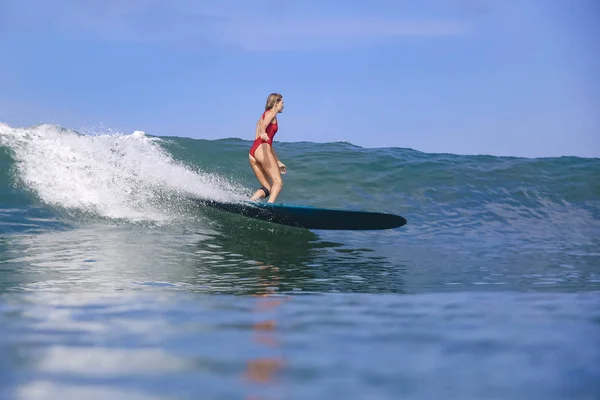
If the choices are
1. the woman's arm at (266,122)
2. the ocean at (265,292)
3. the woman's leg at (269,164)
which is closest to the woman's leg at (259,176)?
the woman's leg at (269,164)

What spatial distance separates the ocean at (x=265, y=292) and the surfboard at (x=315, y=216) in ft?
0.83

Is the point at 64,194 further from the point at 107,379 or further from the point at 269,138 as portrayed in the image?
the point at 107,379

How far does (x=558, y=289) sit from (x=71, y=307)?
3.78 m

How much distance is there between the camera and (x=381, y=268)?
6910mm

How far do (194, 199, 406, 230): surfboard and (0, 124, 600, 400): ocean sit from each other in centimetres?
A: 25

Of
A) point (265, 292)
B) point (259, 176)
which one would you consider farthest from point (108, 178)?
point (265, 292)

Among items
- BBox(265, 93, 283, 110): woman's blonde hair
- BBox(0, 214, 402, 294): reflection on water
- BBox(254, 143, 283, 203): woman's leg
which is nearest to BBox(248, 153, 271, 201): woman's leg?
BBox(254, 143, 283, 203): woman's leg

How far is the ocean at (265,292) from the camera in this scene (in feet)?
8.39

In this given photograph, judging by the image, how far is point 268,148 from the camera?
9.50 meters

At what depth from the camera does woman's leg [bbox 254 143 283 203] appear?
9508 mm

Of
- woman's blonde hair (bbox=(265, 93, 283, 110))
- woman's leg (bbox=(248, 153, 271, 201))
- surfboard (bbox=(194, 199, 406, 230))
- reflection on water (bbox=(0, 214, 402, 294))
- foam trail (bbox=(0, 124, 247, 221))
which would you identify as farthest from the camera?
foam trail (bbox=(0, 124, 247, 221))

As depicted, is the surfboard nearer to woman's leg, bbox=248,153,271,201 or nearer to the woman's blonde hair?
woman's leg, bbox=248,153,271,201

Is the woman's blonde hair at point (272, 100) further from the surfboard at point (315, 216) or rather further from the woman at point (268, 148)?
the surfboard at point (315, 216)

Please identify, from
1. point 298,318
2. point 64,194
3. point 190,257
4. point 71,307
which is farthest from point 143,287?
point 64,194
